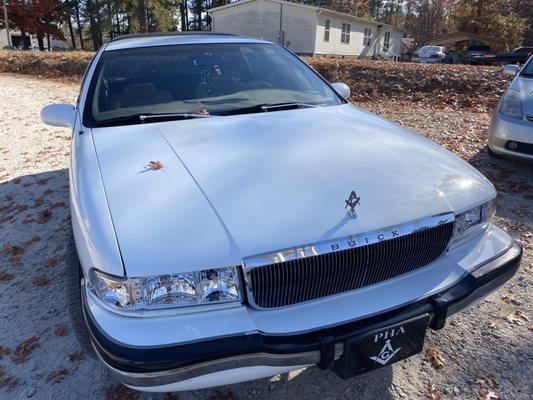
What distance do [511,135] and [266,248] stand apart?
3.98 metres

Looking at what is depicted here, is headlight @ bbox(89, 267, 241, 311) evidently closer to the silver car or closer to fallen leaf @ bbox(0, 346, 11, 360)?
fallen leaf @ bbox(0, 346, 11, 360)

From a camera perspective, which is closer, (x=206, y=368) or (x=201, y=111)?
(x=206, y=368)

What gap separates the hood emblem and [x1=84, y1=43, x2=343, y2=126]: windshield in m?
1.34

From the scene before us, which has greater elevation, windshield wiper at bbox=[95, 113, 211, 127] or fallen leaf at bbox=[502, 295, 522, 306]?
windshield wiper at bbox=[95, 113, 211, 127]

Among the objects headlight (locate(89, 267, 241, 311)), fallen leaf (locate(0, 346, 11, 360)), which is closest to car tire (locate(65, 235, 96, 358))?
headlight (locate(89, 267, 241, 311))

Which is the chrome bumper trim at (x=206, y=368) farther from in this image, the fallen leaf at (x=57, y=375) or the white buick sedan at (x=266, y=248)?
the fallen leaf at (x=57, y=375)

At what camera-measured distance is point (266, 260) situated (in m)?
1.64

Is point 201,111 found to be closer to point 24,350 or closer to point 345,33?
point 24,350

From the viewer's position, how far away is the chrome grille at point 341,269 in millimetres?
1693

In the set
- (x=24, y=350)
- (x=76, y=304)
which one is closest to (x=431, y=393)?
(x=76, y=304)

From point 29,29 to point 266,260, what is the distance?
147 ft

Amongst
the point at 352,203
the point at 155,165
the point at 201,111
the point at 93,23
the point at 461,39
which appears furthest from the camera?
the point at 93,23

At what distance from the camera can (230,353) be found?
5.17ft

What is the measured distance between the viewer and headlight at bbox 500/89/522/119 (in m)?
4.59
